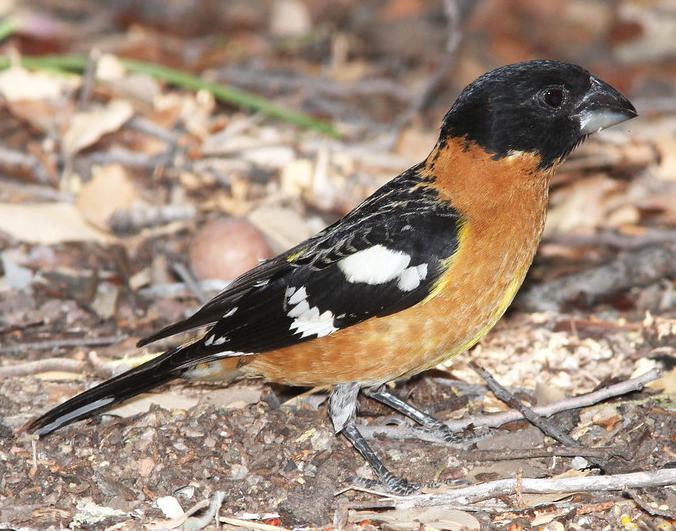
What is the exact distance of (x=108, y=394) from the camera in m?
4.30

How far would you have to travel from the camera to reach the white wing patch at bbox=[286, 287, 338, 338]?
4.20 meters

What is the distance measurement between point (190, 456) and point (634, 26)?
690 cm

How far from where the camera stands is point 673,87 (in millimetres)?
8625

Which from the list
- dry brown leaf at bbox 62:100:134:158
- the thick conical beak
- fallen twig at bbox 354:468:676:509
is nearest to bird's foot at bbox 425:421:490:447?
fallen twig at bbox 354:468:676:509

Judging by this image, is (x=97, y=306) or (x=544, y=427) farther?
(x=97, y=306)

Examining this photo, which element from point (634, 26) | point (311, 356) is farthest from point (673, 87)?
point (311, 356)

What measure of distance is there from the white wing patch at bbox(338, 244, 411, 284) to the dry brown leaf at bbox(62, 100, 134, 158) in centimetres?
281

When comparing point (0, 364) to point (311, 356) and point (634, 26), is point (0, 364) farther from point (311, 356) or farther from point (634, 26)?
point (634, 26)

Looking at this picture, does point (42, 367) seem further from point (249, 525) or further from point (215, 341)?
point (249, 525)

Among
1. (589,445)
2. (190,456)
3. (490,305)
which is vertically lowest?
(190,456)

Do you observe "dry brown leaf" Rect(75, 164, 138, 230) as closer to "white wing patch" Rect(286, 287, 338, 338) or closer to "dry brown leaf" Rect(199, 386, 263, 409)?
"dry brown leaf" Rect(199, 386, 263, 409)

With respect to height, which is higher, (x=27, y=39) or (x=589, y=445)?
(x=589, y=445)

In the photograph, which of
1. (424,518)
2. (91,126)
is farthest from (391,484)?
(91,126)

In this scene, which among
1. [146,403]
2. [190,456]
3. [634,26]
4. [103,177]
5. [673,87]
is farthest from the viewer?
[634,26]
